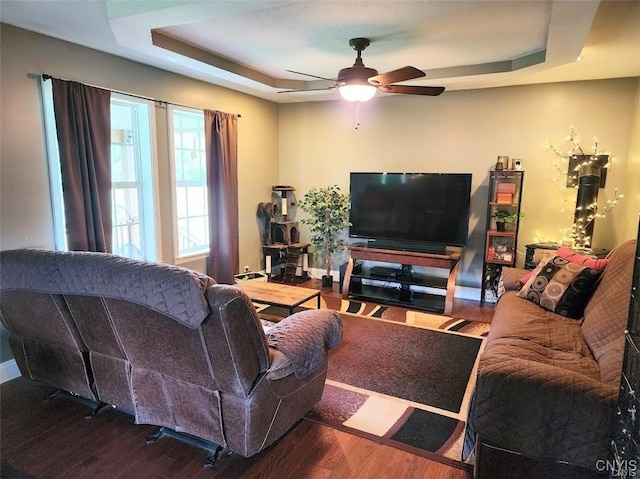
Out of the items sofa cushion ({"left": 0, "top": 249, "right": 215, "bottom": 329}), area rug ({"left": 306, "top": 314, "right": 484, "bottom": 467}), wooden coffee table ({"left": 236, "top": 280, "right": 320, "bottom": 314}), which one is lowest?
area rug ({"left": 306, "top": 314, "right": 484, "bottom": 467})

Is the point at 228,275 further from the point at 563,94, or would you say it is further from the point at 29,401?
the point at 563,94

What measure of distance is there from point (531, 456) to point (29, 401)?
2.87 m

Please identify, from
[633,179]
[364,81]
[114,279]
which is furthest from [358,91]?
[633,179]

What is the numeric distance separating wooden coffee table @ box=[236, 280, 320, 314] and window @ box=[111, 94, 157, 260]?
3.80ft

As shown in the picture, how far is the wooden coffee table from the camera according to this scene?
3.30m

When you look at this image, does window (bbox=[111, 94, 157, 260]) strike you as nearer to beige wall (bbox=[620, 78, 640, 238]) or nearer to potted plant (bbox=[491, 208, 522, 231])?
potted plant (bbox=[491, 208, 522, 231])

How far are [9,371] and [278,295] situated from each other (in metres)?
1.99

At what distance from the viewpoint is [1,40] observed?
2730mm

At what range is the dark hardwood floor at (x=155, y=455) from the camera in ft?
6.47

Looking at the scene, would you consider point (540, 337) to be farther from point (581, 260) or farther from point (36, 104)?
point (36, 104)

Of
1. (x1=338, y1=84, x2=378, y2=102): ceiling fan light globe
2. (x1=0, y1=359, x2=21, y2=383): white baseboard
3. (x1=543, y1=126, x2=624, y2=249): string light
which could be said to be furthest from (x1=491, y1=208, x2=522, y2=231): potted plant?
(x1=0, y1=359, x2=21, y2=383): white baseboard

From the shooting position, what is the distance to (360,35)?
3.14 metres

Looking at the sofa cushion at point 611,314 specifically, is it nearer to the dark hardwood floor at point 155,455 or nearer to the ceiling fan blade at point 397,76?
the dark hardwood floor at point 155,455

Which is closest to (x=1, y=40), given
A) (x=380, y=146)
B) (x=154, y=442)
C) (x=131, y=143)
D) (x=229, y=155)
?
(x=131, y=143)
